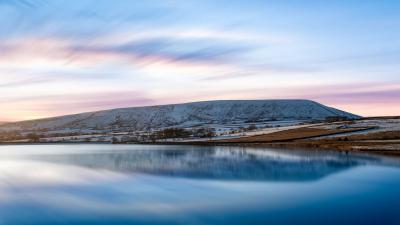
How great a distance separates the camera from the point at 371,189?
25000mm


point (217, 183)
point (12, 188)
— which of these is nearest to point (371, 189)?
point (217, 183)

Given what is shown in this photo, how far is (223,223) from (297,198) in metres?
6.76

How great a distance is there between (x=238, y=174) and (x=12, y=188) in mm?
15803

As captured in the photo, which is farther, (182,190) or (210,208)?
(182,190)

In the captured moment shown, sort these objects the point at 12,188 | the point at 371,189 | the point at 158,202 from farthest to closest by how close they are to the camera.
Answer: the point at 12,188 → the point at 371,189 → the point at 158,202

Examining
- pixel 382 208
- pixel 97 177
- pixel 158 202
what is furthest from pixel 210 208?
pixel 97 177

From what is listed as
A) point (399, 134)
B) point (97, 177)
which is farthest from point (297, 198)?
point (399, 134)

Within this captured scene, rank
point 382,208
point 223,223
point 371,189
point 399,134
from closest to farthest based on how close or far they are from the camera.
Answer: point 223,223 → point 382,208 → point 371,189 → point 399,134

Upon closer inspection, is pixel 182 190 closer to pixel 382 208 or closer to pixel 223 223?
pixel 223 223

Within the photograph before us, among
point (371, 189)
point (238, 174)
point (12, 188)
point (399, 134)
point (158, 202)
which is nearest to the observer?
point (158, 202)

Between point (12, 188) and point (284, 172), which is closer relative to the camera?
point (12, 188)

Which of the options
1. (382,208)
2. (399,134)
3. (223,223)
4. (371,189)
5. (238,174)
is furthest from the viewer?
(399,134)

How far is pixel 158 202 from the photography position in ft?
70.2

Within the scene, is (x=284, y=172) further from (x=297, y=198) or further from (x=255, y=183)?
(x=297, y=198)
